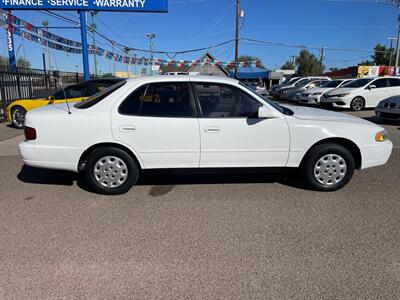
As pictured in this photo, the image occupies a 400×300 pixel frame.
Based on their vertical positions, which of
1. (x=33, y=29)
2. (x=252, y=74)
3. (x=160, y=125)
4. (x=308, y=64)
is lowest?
(x=160, y=125)

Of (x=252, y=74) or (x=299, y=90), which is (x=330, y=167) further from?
(x=252, y=74)

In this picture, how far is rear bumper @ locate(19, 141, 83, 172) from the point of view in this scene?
13.3 ft

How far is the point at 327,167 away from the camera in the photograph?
14.2 feet

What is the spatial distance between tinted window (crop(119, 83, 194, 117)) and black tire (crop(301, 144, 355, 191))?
1765 millimetres

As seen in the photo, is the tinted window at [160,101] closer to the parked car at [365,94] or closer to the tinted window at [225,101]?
the tinted window at [225,101]

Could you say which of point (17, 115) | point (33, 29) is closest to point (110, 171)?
point (17, 115)

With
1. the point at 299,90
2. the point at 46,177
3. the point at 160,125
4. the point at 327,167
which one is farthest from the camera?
the point at 299,90

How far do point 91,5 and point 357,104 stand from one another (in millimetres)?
12161

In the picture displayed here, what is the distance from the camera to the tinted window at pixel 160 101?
13.3 feet

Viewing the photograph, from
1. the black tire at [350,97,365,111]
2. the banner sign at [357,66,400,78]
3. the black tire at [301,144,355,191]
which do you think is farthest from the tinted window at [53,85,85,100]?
the banner sign at [357,66,400,78]

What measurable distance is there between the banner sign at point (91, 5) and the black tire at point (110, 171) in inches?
418

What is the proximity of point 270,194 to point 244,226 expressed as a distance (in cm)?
104

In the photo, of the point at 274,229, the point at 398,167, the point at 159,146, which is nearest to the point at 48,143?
the point at 159,146

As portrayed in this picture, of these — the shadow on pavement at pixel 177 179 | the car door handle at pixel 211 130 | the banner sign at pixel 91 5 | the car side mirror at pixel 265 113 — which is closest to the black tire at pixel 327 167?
the shadow on pavement at pixel 177 179
